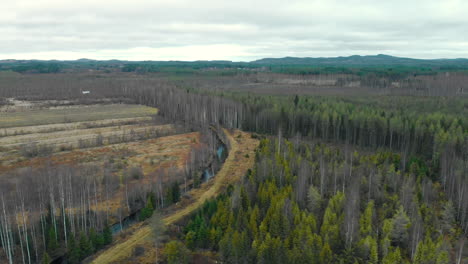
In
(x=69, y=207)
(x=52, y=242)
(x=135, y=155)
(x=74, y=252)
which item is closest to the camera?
(x=74, y=252)

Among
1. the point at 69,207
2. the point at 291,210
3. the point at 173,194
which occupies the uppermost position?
the point at 291,210

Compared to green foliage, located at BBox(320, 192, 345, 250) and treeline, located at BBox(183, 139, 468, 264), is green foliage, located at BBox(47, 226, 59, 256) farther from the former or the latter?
green foliage, located at BBox(320, 192, 345, 250)

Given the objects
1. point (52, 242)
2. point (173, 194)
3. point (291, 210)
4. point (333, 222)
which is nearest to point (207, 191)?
point (173, 194)

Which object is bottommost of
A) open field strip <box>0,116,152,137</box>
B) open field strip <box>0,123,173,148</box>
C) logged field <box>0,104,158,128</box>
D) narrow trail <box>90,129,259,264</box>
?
narrow trail <box>90,129,259,264</box>

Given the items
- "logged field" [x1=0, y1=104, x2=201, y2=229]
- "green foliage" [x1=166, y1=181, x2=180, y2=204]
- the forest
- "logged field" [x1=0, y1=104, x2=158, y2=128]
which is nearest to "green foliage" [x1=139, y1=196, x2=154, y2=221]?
the forest

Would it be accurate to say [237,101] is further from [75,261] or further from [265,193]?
[75,261]

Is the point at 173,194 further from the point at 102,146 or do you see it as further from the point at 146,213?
the point at 102,146

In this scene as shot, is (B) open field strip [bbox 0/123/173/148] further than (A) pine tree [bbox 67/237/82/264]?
Yes
